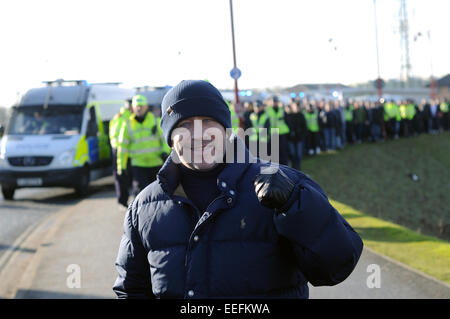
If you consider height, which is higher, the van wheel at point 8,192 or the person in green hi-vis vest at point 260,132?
the person in green hi-vis vest at point 260,132

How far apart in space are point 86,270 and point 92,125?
8714 mm

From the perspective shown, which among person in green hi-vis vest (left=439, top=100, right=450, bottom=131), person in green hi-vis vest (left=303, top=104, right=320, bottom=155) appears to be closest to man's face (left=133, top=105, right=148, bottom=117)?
person in green hi-vis vest (left=303, top=104, right=320, bottom=155)

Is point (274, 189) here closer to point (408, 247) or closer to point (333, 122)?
point (408, 247)

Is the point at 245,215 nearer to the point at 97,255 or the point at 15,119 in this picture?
the point at 97,255

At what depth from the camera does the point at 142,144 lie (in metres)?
10.3

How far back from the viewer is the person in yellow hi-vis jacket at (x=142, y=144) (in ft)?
33.7

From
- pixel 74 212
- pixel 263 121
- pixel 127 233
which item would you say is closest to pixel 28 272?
pixel 74 212

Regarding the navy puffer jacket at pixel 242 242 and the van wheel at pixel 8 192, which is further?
the van wheel at pixel 8 192

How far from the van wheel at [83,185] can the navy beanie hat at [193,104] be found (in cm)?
1290

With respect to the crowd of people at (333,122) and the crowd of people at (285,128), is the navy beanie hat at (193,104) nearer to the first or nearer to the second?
the crowd of people at (285,128)

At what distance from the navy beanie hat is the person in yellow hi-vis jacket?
743 centimetres

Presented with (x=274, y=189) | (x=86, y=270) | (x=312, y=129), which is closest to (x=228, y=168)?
(x=274, y=189)

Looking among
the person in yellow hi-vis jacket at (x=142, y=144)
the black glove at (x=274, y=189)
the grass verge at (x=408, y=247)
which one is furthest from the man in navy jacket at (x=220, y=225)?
the person in yellow hi-vis jacket at (x=142, y=144)

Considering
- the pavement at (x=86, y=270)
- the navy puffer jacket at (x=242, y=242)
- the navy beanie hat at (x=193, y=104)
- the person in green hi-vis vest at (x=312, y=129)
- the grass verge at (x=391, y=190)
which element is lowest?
the grass verge at (x=391, y=190)
